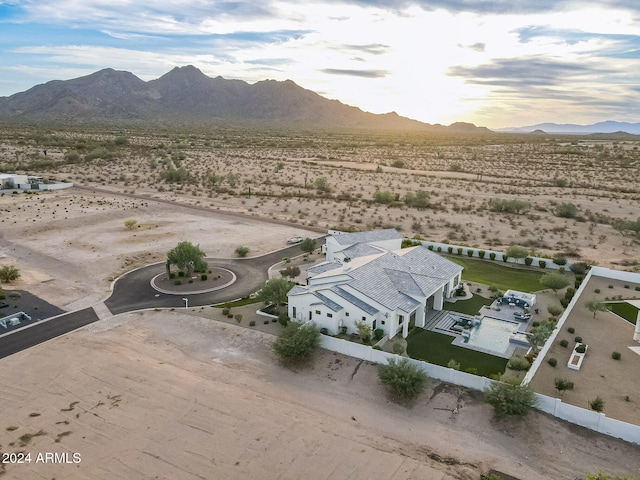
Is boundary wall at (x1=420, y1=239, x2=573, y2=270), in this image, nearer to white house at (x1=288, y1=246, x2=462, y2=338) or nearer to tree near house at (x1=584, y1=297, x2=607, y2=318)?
tree near house at (x1=584, y1=297, x2=607, y2=318)

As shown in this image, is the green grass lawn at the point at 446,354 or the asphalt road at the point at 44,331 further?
the asphalt road at the point at 44,331

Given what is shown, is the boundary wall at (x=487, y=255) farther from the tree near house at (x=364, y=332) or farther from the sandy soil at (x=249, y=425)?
the sandy soil at (x=249, y=425)

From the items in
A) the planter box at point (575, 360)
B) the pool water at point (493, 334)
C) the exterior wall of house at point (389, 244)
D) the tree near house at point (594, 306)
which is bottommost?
the planter box at point (575, 360)

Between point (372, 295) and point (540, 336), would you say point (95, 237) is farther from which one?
point (540, 336)

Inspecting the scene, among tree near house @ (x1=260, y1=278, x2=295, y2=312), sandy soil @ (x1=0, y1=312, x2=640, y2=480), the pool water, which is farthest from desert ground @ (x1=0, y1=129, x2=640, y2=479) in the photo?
the pool water

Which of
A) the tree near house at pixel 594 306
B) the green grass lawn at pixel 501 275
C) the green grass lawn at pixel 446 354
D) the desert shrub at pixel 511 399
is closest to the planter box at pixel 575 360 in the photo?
the green grass lawn at pixel 446 354

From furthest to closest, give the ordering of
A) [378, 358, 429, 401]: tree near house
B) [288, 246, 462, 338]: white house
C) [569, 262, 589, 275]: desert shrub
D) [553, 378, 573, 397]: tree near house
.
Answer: [569, 262, 589, 275]: desert shrub, [288, 246, 462, 338]: white house, [553, 378, 573, 397]: tree near house, [378, 358, 429, 401]: tree near house
